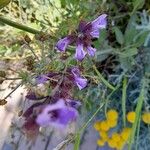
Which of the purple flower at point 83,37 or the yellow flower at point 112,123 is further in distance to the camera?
the yellow flower at point 112,123

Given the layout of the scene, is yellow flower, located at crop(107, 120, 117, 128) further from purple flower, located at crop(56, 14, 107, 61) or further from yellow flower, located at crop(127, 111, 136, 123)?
purple flower, located at crop(56, 14, 107, 61)

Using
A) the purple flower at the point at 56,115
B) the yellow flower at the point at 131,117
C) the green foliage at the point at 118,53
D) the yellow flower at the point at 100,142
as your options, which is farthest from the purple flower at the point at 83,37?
the yellow flower at the point at 100,142

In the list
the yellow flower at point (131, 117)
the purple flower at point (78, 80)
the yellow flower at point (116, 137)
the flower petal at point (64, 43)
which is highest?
Answer: the flower petal at point (64, 43)

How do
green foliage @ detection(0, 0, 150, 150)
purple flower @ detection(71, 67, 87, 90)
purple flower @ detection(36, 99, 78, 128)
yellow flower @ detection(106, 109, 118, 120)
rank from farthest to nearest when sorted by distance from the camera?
yellow flower @ detection(106, 109, 118, 120) → green foliage @ detection(0, 0, 150, 150) → purple flower @ detection(71, 67, 87, 90) → purple flower @ detection(36, 99, 78, 128)

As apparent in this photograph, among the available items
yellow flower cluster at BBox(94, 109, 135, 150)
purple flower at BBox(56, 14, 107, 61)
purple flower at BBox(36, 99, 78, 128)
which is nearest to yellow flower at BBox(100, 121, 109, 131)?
yellow flower cluster at BBox(94, 109, 135, 150)

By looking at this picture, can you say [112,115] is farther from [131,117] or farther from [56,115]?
[56,115]

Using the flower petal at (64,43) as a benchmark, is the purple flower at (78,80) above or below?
below

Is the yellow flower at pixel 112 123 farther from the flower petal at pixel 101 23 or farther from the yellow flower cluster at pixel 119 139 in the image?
the flower petal at pixel 101 23

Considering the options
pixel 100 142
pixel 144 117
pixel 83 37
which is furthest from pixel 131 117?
pixel 83 37

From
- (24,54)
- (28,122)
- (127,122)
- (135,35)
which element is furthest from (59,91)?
(24,54)
